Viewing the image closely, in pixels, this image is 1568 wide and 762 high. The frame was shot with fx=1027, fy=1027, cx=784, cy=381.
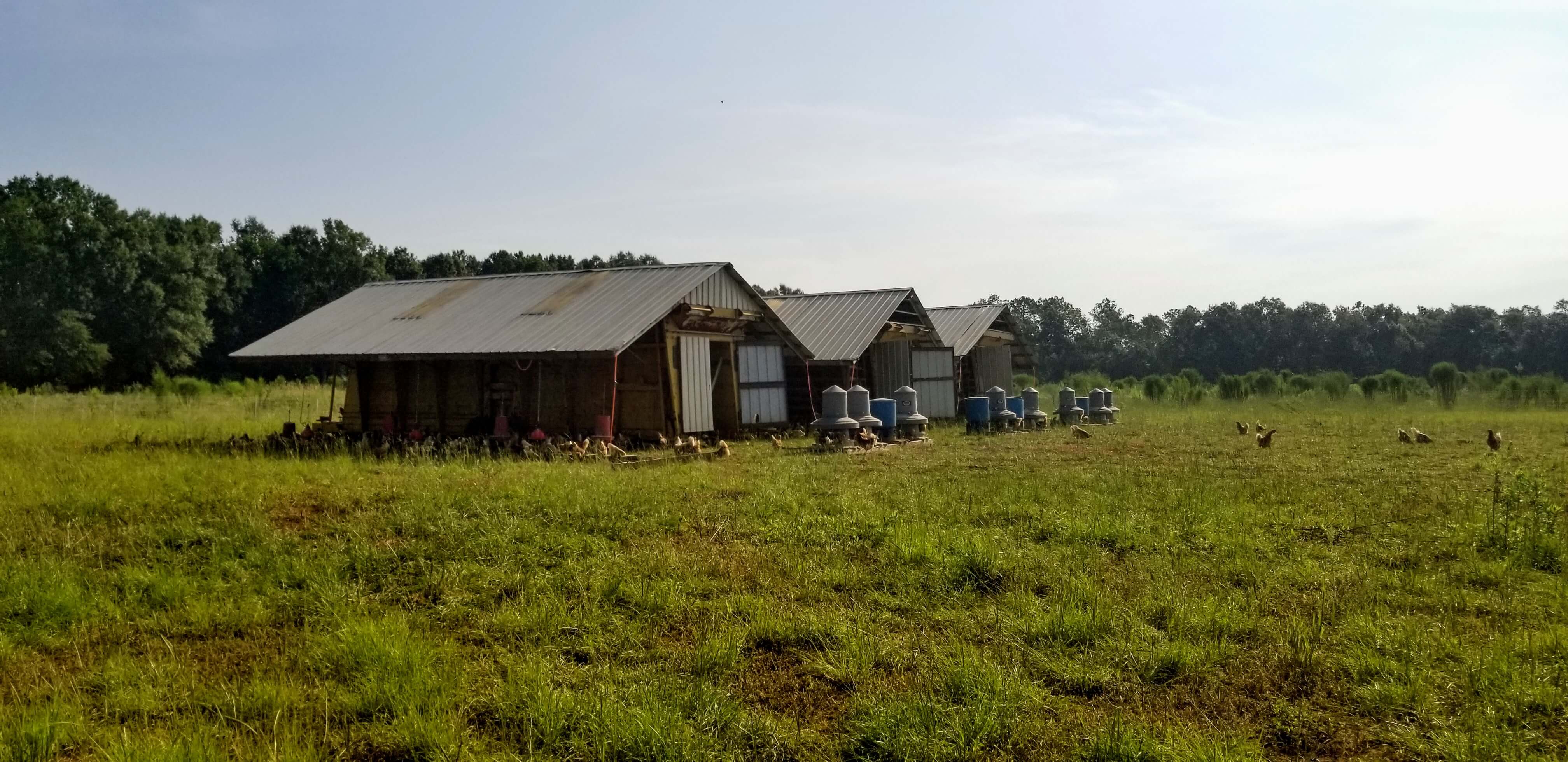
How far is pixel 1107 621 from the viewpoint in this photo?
6.39 metres

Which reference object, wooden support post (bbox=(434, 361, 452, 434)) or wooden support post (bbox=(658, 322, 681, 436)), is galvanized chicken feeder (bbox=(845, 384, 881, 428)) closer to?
wooden support post (bbox=(658, 322, 681, 436))

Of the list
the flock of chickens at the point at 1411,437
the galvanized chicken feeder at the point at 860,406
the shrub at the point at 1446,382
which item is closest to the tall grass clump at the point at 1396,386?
the shrub at the point at 1446,382

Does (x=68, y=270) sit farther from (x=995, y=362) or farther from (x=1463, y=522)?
(x=1463, y=522)

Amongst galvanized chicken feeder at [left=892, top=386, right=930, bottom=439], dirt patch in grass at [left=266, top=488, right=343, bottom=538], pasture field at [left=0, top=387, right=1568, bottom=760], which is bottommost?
pasture field at [left=0, top=387, right=1568, bottom=760]

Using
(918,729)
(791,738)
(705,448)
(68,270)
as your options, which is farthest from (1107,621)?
(68,270)

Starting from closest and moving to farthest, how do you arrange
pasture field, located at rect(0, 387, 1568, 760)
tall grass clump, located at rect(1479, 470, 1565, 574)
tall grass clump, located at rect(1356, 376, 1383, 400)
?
pasture field, located at rect(0, 387, 1568, 760) → tall grass clump, located at rect(1479, 470, 1565, 574) → tall grass clump, located at rect(1356, 376, 1383, 400)

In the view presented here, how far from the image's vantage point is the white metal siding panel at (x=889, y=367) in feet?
88.4

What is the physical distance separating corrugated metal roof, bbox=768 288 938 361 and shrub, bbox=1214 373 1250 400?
47.9 feet

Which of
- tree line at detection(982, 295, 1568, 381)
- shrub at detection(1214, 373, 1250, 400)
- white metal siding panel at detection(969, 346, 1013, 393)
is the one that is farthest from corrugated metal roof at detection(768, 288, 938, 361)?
tree line at detection(982, 295, 1568, 381)

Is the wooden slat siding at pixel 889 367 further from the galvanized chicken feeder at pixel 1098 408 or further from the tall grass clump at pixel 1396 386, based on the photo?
the tall grass clump at pixel 1396 386

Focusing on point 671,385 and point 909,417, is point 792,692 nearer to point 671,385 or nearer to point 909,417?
point 671,385

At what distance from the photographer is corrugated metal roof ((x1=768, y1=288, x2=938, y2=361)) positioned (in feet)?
79.8

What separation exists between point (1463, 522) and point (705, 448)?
35.0 ft

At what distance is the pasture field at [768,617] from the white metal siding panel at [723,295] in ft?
23.5
